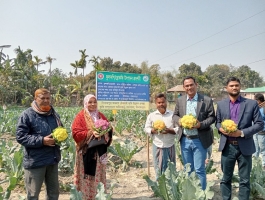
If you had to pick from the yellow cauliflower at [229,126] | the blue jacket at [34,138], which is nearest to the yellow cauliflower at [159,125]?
the yellow cauliflower at [229,126]

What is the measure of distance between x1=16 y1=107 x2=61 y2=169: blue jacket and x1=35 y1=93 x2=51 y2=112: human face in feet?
0.34

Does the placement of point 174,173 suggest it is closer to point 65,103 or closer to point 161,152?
point 161,152

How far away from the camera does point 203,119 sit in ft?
11.6

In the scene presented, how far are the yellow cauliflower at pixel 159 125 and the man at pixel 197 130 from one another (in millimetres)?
201

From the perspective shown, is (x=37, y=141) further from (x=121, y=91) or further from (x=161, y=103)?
(x=121, y=91)

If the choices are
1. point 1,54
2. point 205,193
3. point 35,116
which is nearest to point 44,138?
point 35,116

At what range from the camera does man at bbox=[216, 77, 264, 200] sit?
3156 millimetres

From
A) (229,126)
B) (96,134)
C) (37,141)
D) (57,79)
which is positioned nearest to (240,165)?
(229,126)

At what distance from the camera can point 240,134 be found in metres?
3.10

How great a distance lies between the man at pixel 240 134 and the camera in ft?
10.4

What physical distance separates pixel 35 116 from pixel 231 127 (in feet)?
8.04

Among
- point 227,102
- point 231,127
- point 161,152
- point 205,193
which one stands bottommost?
point 205,193

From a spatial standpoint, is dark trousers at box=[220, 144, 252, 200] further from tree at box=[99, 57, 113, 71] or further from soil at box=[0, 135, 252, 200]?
tree at box=[99, 57, 113, 71]

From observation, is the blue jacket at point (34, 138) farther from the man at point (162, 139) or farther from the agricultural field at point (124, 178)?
the man at point (162, 139)
